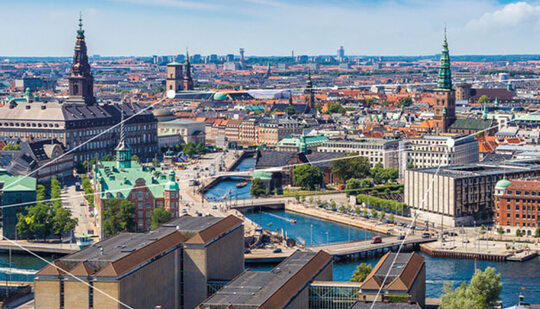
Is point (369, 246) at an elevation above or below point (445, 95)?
below

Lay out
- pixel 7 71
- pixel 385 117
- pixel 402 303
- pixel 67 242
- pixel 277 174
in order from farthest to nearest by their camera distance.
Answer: pixel 7 71 → pixel 385 117 → pixel 277 174 → pixel 67 242 → pixel 402 303

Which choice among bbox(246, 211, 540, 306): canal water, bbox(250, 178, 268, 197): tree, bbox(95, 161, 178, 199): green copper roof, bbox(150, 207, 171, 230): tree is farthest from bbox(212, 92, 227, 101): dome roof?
bbox(150, 207, 171, 230): tree

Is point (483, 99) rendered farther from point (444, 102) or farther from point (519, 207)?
point (519, 207)

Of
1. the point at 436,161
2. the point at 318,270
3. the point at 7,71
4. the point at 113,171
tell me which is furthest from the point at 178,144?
the point at 7,71

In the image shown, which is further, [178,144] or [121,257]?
[178,144]

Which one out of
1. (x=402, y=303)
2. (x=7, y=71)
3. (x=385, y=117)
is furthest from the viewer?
(x=7, y=71)

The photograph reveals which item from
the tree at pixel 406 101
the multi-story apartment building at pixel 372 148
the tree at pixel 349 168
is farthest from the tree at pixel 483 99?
the tree at pixel 349 168

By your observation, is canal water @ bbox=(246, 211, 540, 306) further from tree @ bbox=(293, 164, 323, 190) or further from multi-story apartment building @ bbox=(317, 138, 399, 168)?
multi-story apartment building @ bbox=(317, 138, 399, 168)

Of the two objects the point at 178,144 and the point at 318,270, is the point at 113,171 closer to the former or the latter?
the point at 318,270
